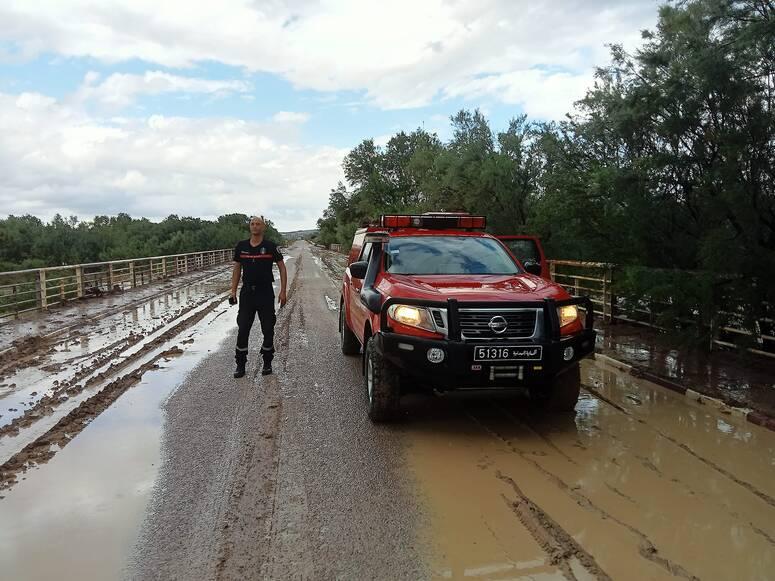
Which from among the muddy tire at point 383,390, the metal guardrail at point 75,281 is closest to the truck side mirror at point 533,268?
the muddy tire at point 383,390

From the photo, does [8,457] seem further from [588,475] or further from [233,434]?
[588,475]

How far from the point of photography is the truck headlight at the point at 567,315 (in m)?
5.51

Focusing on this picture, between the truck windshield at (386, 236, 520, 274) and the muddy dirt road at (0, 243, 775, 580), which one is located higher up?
the truck windshield at (386, 236, 520, 274)

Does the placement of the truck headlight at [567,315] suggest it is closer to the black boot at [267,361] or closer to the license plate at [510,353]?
the license plate at [510,353]

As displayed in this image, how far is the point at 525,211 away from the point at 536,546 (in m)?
17.1

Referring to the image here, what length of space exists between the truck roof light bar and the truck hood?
1465 mm

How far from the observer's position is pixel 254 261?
25.1ft

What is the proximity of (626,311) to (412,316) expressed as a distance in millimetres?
5647

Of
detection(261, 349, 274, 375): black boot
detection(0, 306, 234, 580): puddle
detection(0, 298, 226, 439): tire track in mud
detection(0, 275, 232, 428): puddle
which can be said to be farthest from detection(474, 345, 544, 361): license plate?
detection(0, 275, 232, 428): puddle

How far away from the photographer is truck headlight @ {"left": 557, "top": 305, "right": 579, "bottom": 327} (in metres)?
5.51

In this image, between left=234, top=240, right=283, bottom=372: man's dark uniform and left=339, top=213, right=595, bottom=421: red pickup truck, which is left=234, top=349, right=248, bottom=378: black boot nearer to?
left=234, top=240, right=283, bottom=372: man's dark uniform

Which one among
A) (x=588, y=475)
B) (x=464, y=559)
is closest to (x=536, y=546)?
(x=464, y=559)

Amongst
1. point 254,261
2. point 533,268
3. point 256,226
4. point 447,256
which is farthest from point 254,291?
point 533,268

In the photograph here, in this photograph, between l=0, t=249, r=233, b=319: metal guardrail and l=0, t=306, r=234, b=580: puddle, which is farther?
Answer: l=0, t=249, r=233, b=319: metal guardrail
